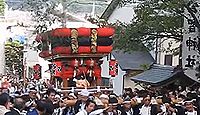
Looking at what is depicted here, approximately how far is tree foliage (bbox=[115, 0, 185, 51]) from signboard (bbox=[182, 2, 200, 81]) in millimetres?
2309

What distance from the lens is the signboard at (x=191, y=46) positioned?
11.6m

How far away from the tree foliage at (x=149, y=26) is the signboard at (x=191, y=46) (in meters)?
2.31

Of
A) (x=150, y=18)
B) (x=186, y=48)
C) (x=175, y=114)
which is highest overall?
(x=150, y=18)

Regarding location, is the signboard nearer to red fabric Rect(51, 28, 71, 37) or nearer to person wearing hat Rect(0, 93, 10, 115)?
person wearing hat Rect(0, 93, 10, 115)

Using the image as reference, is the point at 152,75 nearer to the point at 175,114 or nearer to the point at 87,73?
the point at 87,73

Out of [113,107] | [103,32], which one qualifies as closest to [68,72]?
[103,32]

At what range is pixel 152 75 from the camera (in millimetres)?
18016

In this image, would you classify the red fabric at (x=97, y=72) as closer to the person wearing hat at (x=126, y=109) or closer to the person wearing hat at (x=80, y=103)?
the person wearing hat at (x=126, y=109)

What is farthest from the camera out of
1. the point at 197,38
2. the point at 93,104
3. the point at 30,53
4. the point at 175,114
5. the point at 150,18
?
the point at 30,53

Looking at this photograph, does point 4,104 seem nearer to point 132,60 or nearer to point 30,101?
point 30,101

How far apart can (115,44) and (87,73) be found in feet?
13.4

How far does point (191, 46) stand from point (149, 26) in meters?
3.22

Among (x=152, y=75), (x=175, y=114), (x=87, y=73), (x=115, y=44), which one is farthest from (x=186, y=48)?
(x=87, y=73)

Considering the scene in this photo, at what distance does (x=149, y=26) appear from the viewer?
14883mm
